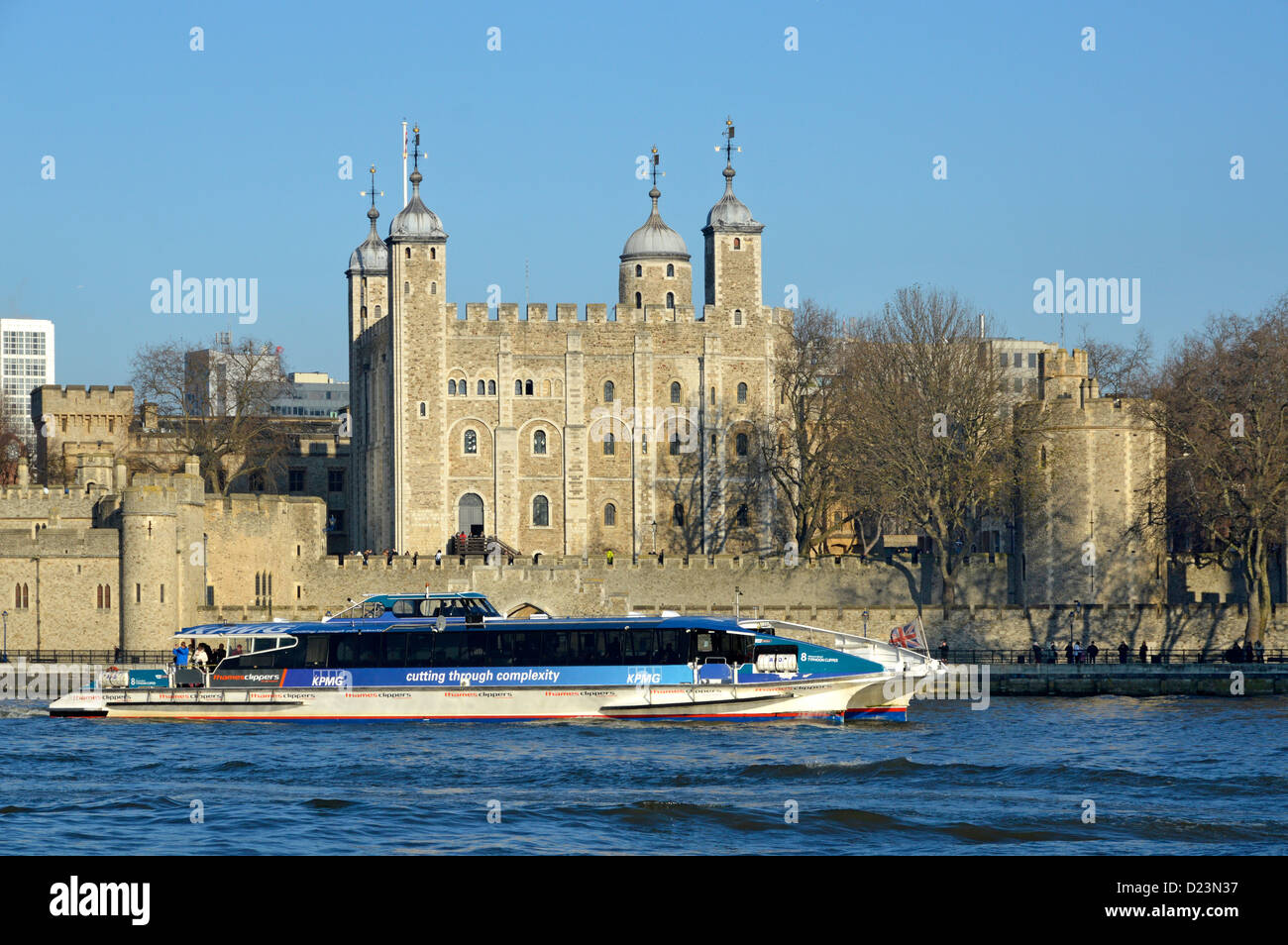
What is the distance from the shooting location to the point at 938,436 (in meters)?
66.1

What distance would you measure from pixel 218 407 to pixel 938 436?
40789mm

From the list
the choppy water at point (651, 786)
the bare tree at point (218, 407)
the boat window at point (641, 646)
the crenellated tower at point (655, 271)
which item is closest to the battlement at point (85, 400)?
the bare tree at point (218, 407)

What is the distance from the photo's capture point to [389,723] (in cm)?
4666

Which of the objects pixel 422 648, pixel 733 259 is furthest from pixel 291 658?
pixel 733 259

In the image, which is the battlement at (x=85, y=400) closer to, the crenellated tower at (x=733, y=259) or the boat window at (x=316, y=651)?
the crenellated tower at (x=733, y=259)

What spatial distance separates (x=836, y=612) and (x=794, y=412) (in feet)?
50.3

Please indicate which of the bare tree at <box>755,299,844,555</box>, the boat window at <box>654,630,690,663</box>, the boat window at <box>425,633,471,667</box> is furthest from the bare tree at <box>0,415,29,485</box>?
the boat window at <box>654,630,690,663</box>

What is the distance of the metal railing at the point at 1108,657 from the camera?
58.6 m

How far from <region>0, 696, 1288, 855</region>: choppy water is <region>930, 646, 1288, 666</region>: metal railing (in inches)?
421

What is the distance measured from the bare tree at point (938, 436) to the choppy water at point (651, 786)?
18.6 metres

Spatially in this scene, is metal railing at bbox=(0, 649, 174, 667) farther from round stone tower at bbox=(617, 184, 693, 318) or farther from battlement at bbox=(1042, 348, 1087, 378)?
round stone tower at bbox=(617, 184, 693, 318)

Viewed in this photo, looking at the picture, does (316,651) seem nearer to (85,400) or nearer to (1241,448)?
(1241,448)

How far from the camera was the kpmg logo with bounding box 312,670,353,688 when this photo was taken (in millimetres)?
46969
